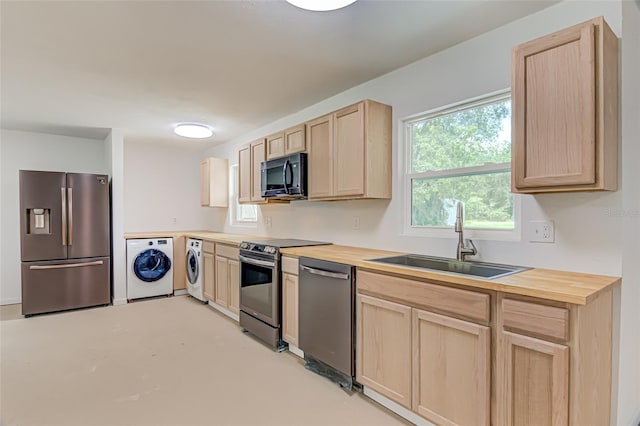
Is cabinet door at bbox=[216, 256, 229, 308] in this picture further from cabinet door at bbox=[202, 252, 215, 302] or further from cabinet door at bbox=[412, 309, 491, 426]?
cabinet door at bbox=[412, 309, 491, 426]

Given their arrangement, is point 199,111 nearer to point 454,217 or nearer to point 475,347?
point 454,217

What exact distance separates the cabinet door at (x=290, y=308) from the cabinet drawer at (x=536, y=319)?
5.76 ft

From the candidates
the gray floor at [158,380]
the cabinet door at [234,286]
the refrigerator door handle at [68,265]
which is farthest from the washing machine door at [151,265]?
the cabinet door at [234,286]

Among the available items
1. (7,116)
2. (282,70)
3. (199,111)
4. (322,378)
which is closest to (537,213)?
(322,378)

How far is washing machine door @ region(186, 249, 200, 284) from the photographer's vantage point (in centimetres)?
489

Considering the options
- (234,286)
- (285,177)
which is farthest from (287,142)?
(234,286)

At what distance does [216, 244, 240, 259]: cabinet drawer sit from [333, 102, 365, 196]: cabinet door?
5.05 feet

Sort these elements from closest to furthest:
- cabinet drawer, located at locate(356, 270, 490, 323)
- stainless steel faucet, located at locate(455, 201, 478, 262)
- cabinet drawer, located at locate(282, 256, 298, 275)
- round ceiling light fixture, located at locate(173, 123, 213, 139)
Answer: cabinet drawer, located at locate(356, 270, 490, 323) < stainless steel faucet, located at locate(455, 201, 478, 262) < cabinet drawer, located at locate(282, 256, 298, 275) < round ceiling light fixture, located at locate(173, 123, 213, 139)

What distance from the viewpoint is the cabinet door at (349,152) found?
2803 mm

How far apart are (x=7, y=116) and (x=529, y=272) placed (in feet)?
18.5

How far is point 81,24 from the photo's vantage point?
2.15 m

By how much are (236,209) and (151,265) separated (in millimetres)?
1469

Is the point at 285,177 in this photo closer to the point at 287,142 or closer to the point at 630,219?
the point at 287,142

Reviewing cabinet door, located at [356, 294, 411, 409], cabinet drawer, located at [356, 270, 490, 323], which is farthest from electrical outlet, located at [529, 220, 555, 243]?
cabinet door, located at [356, 294, 411, 409]
